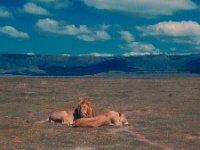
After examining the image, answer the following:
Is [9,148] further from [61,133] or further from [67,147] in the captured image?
[61,133]

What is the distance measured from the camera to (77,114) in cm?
2881

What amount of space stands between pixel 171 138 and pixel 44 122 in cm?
912

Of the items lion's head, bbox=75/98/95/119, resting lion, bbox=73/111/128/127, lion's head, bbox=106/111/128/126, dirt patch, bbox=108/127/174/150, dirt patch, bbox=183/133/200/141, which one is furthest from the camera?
lion's head, bbox=106/111/128/126

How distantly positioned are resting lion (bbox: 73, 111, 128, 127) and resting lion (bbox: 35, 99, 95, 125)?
0.68 metres

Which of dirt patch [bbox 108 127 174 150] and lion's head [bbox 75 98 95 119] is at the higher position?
lion's head [bbox 75 98 95 119]

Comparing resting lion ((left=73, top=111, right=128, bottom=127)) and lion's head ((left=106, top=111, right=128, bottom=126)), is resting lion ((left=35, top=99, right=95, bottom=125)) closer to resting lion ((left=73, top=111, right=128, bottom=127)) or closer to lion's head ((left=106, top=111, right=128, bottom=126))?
resting lion ((left=73, top=111, right=128, bottom=127))

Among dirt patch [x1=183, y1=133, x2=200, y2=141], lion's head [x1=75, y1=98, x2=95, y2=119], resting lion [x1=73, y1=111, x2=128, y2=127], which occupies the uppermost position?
lion's head [x1=75, y1=98, x2=95, y2=119]

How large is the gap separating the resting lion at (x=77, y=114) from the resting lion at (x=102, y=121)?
2.23 feet

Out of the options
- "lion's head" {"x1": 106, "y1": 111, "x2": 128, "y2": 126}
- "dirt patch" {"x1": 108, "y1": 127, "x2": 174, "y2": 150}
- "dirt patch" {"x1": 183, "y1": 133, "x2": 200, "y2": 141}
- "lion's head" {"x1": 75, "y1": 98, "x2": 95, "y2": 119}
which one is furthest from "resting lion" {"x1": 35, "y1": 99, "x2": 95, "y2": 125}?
"dirt patch" {"x1": 183, "y1": 133, "x2": 200, "y2": 141}

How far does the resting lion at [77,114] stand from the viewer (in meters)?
→ 28.1

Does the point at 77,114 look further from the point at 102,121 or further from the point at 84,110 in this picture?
the point at 102,121

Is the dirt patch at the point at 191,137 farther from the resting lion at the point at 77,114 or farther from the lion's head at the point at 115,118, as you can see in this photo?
the resting lion at the point at 77,114

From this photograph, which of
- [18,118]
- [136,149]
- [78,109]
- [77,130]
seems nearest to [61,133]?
[77,130]

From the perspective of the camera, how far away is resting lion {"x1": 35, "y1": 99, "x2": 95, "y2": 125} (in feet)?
92.2
